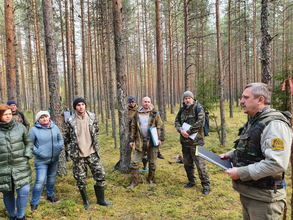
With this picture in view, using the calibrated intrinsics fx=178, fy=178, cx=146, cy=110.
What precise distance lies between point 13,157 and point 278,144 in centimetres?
384

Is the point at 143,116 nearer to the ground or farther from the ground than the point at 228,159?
farther from the ground

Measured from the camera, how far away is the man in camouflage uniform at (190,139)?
4324mm

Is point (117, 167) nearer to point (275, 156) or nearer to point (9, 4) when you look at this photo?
point (275, 156)

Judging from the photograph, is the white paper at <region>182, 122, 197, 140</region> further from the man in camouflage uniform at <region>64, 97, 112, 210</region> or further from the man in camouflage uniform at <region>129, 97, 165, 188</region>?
the man in camouflage uniform at <region>64, 97, 112, 210</region>

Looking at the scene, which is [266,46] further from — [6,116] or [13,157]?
[13,157]

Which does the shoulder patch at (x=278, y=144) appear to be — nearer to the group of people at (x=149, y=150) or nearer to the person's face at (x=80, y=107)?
the group of people at (x=149, y=150)

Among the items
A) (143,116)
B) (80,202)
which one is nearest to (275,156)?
(143,116)

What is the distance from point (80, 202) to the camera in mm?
3951

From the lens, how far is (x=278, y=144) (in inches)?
66.5

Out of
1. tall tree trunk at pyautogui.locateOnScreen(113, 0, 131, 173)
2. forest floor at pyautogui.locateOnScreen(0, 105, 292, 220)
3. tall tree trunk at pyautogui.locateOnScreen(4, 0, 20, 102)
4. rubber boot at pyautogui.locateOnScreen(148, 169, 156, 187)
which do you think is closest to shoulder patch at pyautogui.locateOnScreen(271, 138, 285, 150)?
forest floor at pyautogui.locateOnScreen(0, 105, 292, 220)

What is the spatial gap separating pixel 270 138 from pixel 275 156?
0.56 feet

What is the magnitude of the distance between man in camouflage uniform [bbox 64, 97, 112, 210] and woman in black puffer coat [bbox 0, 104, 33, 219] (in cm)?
75

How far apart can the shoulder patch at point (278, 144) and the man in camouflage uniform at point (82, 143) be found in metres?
3.08

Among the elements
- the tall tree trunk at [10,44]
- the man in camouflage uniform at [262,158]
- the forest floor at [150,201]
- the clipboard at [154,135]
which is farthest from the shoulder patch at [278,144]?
the tall tree trunk at [10,44]
